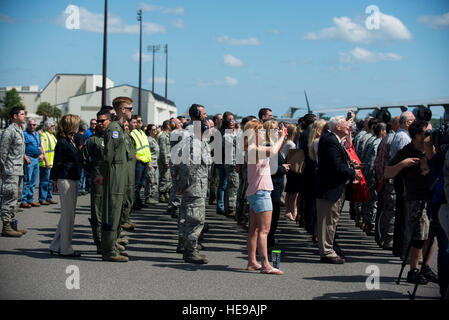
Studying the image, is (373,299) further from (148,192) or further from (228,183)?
(148,192)

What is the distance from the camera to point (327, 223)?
26.7 feet

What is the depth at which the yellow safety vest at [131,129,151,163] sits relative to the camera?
39.9ft

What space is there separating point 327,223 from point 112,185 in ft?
10.1

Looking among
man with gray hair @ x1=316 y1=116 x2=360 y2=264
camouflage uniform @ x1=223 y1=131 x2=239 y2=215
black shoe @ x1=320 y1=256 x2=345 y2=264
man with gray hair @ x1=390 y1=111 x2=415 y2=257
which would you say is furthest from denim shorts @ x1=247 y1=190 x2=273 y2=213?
camouflage uniform @ x1=223 y1=131 x2=239 y2=215

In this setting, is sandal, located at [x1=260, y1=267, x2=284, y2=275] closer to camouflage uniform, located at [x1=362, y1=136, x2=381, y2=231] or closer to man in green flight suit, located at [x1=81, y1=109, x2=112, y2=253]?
man in green flight suit, located at [x1=81, y1=109, x2=112, y2=253]

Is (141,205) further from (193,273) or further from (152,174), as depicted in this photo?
(193,273)

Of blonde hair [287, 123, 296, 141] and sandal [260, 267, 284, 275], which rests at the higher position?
blonde hair [287, 123, 296, 141]

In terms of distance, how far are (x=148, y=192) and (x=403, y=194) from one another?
856 cm

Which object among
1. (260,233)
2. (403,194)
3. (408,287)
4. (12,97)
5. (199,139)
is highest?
(12,97)

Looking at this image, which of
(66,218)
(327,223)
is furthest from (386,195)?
(66,218)

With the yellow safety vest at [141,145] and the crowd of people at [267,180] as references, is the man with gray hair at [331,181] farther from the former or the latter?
the yellow safety vest at [141,145]

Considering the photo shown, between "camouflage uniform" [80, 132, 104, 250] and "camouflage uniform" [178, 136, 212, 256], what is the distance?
1319 millimetres

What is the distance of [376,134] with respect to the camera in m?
10.4
